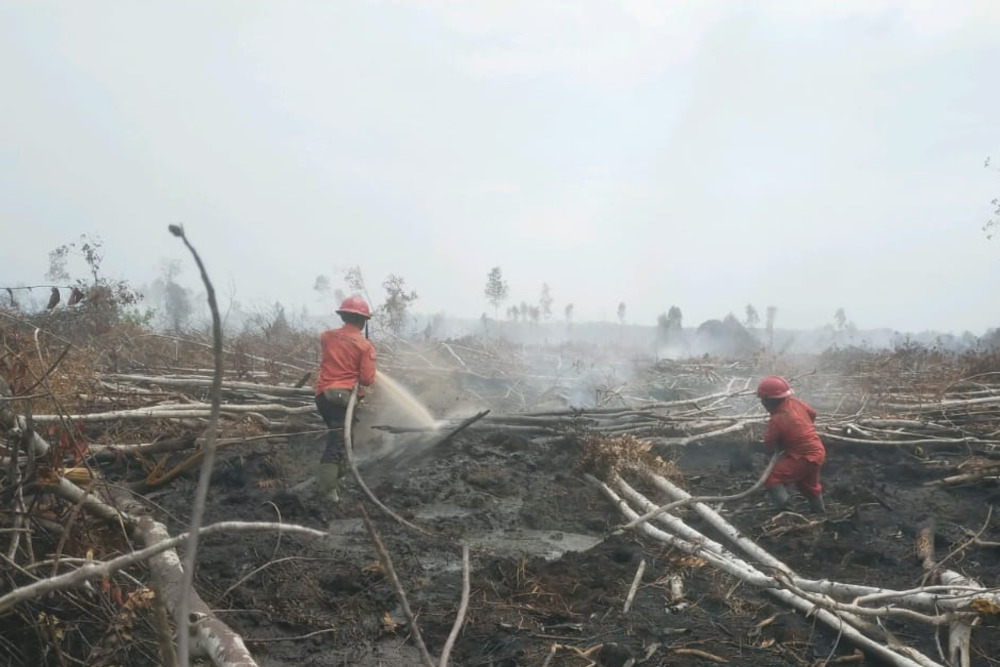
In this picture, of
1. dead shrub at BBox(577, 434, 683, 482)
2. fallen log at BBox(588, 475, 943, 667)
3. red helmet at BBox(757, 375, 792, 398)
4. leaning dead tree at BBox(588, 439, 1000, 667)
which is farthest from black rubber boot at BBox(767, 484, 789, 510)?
fallen log at BBox(588, 475, 943, 667)

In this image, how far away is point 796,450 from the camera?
610 cm

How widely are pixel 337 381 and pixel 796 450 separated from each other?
174 inches

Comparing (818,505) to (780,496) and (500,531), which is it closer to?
(780,496)

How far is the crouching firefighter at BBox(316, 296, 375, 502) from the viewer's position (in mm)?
6434

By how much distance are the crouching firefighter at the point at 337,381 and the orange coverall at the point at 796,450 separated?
3958mm

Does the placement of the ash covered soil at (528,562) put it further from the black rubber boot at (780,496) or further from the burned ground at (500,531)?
the black rubber boot at (780,496)

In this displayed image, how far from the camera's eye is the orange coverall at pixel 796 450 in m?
6.05

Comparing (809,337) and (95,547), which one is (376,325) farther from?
(809,337)

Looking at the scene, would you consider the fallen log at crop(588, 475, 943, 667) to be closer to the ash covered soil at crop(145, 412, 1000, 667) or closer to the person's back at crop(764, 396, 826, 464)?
the ash covered soil at crop(145, 412, 1000, 667)

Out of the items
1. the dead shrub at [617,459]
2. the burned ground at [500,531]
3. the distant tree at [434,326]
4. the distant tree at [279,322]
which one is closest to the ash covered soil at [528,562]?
the burned ground at [500,531]

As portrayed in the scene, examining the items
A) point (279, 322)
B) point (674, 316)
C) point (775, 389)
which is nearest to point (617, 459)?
point (775, 389)

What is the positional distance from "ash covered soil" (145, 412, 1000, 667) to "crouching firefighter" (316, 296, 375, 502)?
1.11ft

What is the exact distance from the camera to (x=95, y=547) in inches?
115

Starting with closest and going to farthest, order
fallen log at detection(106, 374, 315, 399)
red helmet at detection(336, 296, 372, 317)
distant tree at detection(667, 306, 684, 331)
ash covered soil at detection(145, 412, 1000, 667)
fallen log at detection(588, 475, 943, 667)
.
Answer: fallen log at detection(588, 475, 943, 667)
ash covered soil at detection(145, 412, 1000, 667)
red helmet at detection(336, 296, 372, 317)
fallen log at detection(106, 374, 315, 399)
distant tree at detection(667, 306, 684, 331)
